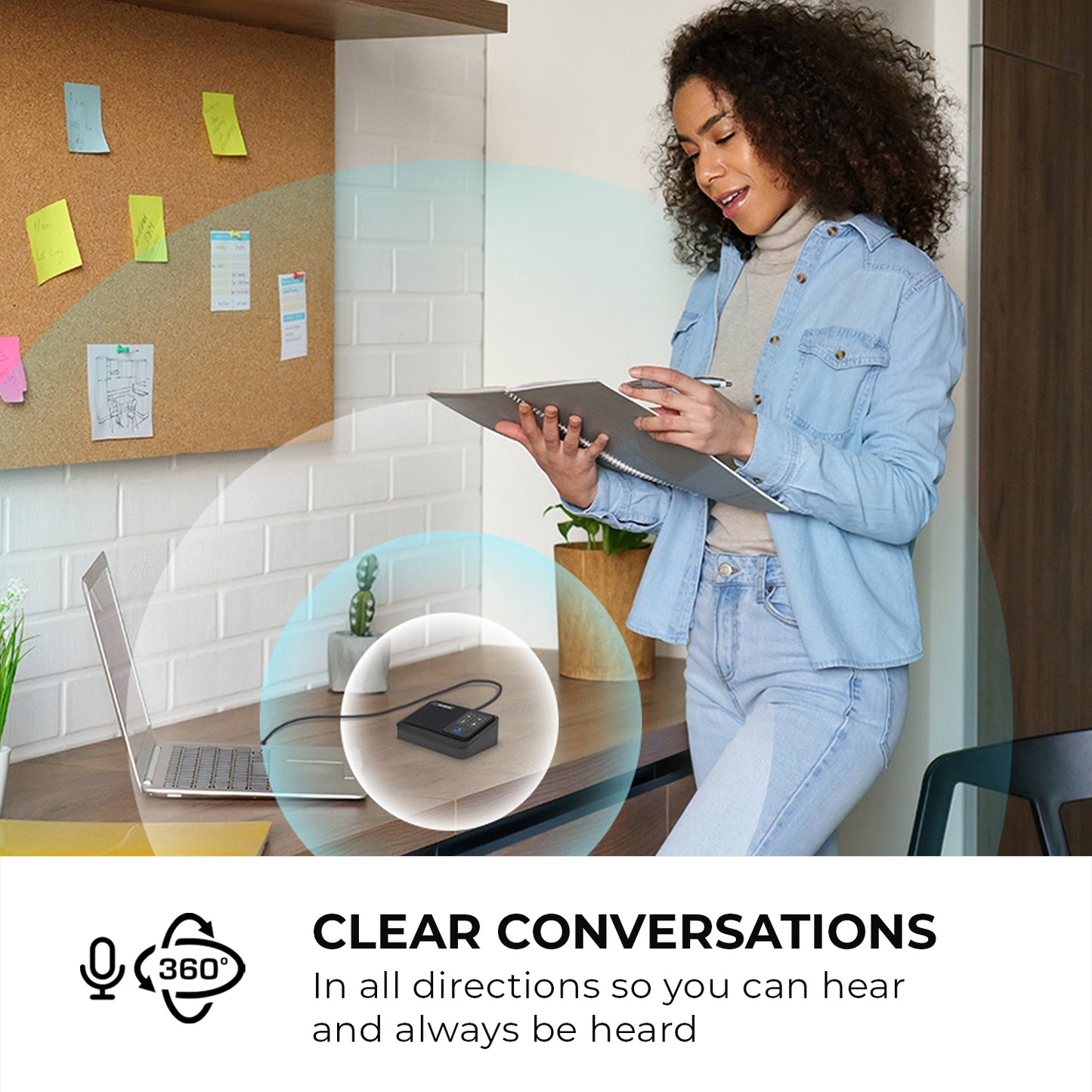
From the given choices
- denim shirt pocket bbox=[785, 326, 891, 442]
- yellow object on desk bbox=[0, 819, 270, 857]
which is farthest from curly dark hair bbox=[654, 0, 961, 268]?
yellow object on desk bbox=[0, 819, 270, 857]

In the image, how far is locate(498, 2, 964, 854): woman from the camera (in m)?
1.13

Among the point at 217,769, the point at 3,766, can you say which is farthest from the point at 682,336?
the point at 3,766

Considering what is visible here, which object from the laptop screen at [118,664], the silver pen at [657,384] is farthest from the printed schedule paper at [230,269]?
the silver pen at [657,384]

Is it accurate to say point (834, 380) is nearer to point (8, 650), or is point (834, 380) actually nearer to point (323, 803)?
point (323, 803)

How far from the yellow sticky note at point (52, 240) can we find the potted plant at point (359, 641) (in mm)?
484

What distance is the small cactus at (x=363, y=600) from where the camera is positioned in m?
1.07

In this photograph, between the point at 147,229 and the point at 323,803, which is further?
the point at 147,229

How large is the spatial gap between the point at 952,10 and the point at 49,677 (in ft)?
4.49

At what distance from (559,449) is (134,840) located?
0.47 m

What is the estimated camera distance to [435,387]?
151cm

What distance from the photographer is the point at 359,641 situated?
40.8 inches

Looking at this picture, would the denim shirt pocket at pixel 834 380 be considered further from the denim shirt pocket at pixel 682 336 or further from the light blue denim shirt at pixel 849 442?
the denim shirt pocket at pixel 682 336
